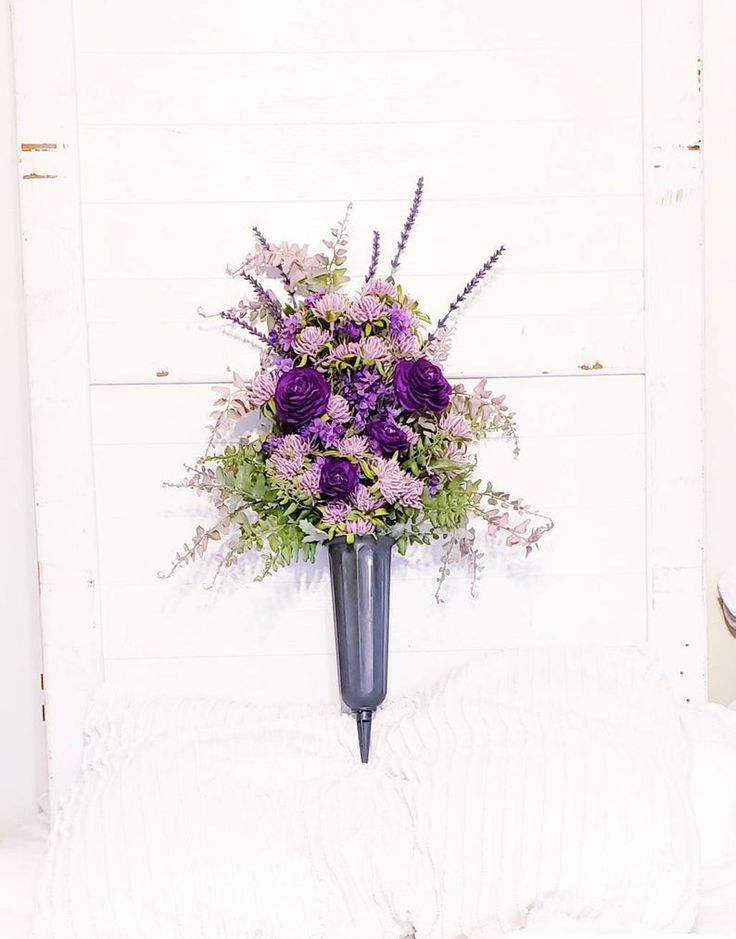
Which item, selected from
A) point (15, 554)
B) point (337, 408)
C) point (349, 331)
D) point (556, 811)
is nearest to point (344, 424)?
point (337, 408)

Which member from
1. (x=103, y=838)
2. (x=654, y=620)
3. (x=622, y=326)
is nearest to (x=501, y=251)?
(x=622, y=326)

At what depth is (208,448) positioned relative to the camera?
154 cm

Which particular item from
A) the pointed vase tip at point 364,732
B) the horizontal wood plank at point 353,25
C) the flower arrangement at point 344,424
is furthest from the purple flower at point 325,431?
the horizontal wood plank at point 353,25

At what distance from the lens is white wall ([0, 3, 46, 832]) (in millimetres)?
1614

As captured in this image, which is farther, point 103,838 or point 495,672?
point 495,672

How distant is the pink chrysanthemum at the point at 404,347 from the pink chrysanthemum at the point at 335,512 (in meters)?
0.24

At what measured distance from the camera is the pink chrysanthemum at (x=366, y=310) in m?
1.34

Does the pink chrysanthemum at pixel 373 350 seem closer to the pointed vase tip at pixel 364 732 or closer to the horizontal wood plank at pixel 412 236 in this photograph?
the horizontal wood plank at pixel 412 236

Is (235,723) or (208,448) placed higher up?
(208,448)

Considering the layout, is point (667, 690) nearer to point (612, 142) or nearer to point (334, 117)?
point (612, 142)

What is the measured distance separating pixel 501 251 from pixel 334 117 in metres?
0.36

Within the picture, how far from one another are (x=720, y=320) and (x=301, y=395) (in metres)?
0.84

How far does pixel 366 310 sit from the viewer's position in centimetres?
134

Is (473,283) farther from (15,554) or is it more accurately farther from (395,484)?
(15,554)
